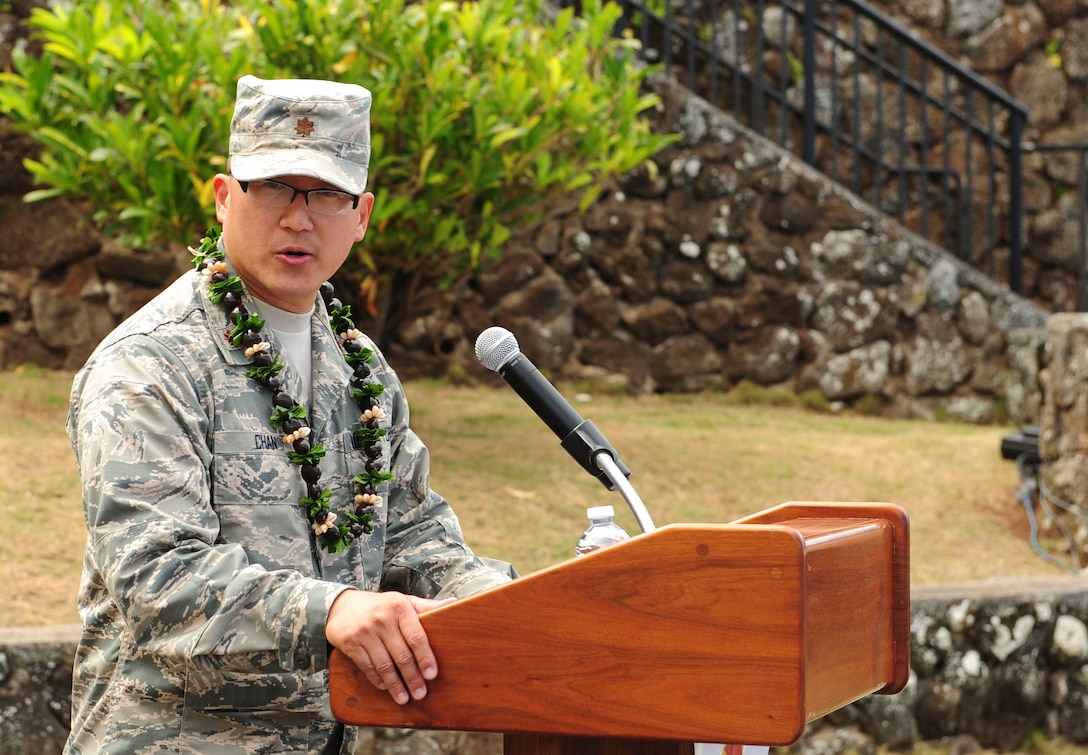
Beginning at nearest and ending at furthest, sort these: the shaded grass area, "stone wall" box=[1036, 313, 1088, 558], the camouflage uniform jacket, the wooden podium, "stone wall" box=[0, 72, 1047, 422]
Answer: the wooden podium, the camouflage uniform jacket, the shaded grass area, "stone wall" box=[1036, 313, 1088, 558], "stone wall" box=[0, 72, 1047, 422]

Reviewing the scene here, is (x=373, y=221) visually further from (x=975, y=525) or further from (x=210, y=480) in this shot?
(x=210, y=480)

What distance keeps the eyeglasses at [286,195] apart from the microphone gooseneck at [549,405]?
303 millimetres

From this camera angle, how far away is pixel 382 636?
163 cm

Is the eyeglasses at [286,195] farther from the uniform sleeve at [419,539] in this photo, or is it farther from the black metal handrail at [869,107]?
the black metal handrail at [869,107]

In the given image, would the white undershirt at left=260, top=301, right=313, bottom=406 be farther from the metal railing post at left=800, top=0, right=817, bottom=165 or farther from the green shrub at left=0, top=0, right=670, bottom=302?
the metal railing post at left=800, top=0, right=817, bottom=165

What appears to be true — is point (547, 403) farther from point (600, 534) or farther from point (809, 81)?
point (809, 81)

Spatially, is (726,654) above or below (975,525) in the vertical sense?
above

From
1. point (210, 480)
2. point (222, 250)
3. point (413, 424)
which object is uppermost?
point (222, 250)

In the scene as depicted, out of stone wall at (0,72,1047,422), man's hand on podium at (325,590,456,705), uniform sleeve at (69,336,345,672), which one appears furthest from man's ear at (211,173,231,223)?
stone wall at (0,72,1047,422)

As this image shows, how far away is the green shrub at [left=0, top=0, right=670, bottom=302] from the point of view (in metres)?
4.96

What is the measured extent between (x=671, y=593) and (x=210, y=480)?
73 cm

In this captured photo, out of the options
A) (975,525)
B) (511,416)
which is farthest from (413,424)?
(975,525)

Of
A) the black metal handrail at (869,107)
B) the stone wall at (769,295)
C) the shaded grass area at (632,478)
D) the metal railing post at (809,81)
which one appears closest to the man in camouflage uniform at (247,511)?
the shaded grass area at (632,478)

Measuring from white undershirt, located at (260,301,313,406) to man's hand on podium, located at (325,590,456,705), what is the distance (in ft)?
1.77
